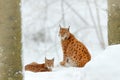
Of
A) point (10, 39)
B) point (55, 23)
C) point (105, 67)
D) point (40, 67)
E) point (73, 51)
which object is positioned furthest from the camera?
point (55, 23)

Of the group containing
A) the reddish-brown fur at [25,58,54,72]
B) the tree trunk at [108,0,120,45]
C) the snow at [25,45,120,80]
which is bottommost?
the reddish-brown fur at [25,58,54,72]

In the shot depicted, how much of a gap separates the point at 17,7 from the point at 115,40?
155 centimetres

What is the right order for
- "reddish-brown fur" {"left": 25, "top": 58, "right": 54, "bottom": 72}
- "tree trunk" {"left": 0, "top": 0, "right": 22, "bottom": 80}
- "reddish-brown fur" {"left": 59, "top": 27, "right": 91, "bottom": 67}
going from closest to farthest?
"tree trunk" {"left": 0, "top": 0, "right": 22, "bottom": 80}, "reddish-brown fur" {"left": 25, "top": 58, "right": 54, "bottom": 72}, "reddish-brown fur" {"left": 59, "top": 27, "right": 91, "bottom": 67}

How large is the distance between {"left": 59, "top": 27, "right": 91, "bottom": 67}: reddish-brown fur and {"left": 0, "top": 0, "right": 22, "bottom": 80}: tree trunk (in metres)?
3.33

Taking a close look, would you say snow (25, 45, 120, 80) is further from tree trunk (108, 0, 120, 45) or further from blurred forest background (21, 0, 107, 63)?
blurred forest background (21, 0, 107, 63)

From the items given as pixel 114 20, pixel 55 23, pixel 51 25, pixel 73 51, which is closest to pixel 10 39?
pixel 114 20

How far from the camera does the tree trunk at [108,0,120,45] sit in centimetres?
620

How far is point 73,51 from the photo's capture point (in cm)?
898

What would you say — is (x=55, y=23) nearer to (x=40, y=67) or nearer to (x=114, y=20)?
(x=40, y=67)

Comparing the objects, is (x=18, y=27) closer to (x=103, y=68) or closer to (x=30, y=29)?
(x=103, y=68)

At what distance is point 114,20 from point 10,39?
1.53 meters

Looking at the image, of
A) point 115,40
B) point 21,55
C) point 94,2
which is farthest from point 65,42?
point 94,2

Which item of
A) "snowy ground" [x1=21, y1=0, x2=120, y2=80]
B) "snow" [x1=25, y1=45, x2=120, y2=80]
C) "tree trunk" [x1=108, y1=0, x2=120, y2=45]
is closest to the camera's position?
"snow" [x1=25, y1=45, x2=120, y2=80]

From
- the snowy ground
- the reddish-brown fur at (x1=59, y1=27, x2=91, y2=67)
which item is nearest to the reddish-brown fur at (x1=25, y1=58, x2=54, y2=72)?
the reddish-brown fur at (x1=59, y1=27, x2=91, y2=67)
